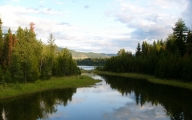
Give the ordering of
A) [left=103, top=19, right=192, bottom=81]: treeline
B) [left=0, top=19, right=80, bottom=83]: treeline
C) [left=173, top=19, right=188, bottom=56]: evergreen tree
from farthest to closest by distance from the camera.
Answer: [left=173, top=19, right=188, bottom=56]: evergreen tree < [left=103, top=19, right=192, bottom=81]: treeline < [left=0, top=19, right=80, bottom=83]: treeline

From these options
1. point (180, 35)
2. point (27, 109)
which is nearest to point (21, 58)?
point (27, 109)

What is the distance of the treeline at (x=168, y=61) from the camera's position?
7469 centimetres

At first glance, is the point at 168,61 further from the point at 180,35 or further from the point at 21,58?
the point at 21,58

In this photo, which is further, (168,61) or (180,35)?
(180,35)

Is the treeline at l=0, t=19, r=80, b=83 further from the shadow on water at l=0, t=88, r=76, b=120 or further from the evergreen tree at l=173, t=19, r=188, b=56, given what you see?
the evergreen tree at l=173, t=19, r=188, b=56

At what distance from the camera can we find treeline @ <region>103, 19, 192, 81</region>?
74.7 m

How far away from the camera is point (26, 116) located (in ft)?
95.1

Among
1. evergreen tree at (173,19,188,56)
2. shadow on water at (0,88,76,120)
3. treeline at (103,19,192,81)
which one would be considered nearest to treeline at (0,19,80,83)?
shadow on water at (0,88,76,120)

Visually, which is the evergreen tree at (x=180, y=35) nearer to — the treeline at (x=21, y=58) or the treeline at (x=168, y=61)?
the treeline at (x=168, y=61)

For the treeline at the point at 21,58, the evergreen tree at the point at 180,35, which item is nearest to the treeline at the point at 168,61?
the evergreen tree at the point at 180,35

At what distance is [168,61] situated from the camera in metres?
82.1

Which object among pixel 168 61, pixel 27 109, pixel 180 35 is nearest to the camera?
pixel 27 109

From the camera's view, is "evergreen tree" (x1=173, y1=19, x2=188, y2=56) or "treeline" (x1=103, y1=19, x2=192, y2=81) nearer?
"treeline" (x1=103, y1=19, x2=192, y2=81)

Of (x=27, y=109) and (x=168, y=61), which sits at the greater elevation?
(x=168, y=61)
